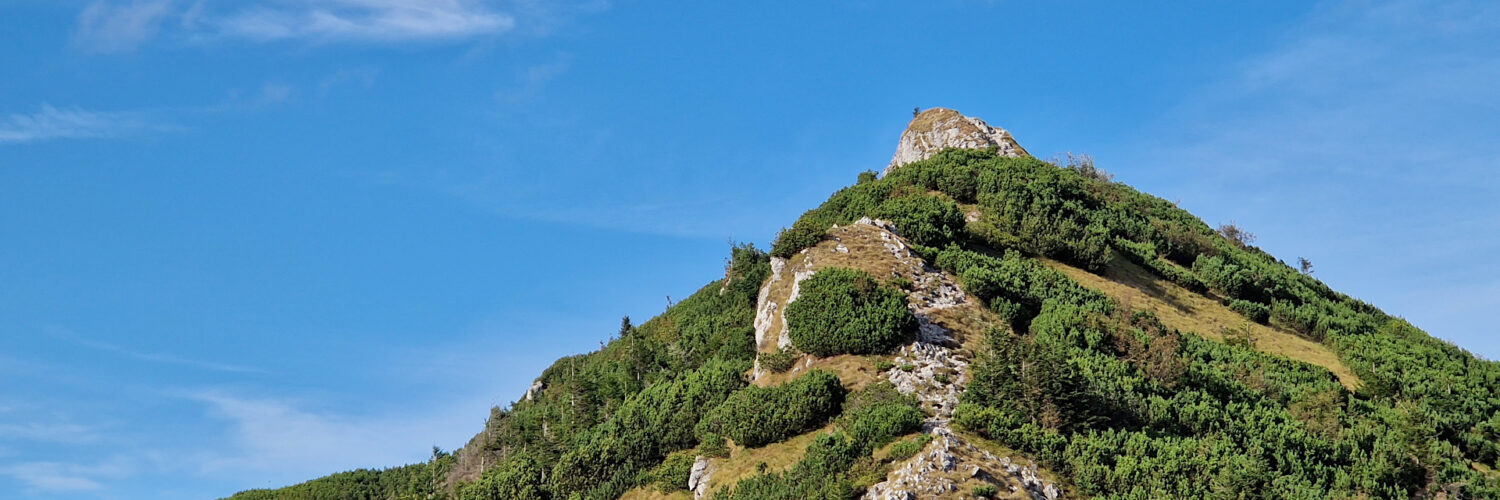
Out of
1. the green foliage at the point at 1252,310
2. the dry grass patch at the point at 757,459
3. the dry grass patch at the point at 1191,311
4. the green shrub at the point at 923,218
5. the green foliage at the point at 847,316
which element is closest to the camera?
the dry grass patch at the point at 757,459

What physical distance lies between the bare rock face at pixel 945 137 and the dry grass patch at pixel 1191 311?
2154cm

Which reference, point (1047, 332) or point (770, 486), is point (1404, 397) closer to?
point (1047, 332)

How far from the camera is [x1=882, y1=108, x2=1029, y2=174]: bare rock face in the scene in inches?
3132

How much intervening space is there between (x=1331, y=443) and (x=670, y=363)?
3031cm

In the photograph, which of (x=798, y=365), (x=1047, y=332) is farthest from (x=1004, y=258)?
(x=798, y=365)

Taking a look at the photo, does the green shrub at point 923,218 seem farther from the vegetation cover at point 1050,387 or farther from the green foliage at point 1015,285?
the green foliage at point 1015,285

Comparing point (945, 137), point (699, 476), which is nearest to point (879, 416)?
point (699, 476)

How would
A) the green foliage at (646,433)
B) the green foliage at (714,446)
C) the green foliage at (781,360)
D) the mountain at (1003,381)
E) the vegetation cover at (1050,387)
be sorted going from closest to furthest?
the mountain at (1003,381)
the vegetation cover at (1050,387)
the green foliage at (714,446)
the green foliage at (781,360)
the green foliage at (646,433)

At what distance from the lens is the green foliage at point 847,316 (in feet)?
137

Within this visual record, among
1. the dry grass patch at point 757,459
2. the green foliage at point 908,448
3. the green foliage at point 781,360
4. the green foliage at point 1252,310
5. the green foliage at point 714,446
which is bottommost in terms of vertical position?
the green foliage at point 908,448

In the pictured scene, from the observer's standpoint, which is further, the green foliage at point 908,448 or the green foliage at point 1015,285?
the green foliage at point 1015,285

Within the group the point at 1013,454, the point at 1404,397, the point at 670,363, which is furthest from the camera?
the point at 670,363

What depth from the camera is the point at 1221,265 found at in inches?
2453

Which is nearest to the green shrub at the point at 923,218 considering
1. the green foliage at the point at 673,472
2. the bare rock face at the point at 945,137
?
the green foliage at the point at 673,472
